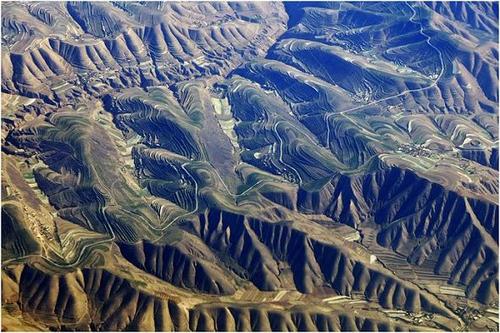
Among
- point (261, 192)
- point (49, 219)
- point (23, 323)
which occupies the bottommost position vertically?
point (23, 323)

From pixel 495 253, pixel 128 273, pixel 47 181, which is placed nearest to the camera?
pixel 128 273

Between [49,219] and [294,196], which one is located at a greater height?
[294,196]

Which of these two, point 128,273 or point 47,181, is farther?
point 47,181

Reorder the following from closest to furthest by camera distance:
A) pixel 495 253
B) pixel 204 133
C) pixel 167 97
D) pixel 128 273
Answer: pixel 128 273 → pixel 495 253 → pixel 204 133 → pixel 167 97

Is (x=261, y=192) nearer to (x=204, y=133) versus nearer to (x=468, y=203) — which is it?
(x=204, y=133)

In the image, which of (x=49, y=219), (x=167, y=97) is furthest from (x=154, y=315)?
A: (x=167, y=97)

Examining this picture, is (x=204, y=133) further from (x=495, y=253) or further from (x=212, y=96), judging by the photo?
(x=495, y=253)
